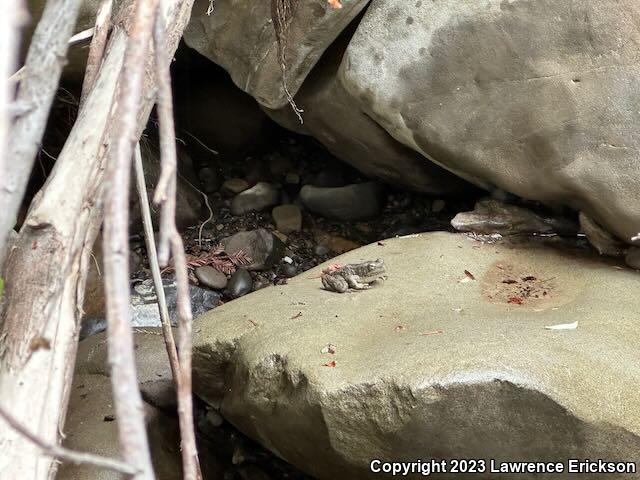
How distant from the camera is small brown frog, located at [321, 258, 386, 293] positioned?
2.97 meters

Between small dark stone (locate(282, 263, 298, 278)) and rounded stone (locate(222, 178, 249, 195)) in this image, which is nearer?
small dark stone (locate(282, 263, 298, 278))

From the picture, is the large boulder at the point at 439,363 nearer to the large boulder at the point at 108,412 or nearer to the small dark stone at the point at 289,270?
the large boulder at the point at 108,412

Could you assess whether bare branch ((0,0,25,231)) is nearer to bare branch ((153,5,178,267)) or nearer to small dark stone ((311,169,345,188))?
bare branch ((153,5,178,267))

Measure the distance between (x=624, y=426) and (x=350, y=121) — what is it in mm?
2059

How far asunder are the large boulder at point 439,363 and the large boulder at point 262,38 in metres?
1.02

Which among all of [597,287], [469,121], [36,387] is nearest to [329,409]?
[36,387]

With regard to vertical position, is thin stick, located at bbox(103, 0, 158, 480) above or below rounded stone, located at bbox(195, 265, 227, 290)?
above

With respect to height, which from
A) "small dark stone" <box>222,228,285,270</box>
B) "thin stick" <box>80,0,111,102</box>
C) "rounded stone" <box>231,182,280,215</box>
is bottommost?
"small dark stone" <box>222,228,285,270</box>

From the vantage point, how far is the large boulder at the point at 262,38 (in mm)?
3170

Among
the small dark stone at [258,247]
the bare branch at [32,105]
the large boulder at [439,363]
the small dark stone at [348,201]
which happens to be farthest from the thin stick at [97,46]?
the small dark stone at [348,201]

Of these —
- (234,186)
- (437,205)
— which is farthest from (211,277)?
(437,205)

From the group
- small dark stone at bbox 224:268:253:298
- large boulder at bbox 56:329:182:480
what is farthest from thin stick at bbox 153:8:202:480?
small dark stone at bbox 224:268:253:298

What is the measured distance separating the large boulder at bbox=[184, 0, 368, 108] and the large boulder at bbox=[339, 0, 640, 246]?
165 mm

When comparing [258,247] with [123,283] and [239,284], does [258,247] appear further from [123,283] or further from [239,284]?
[123,283]
